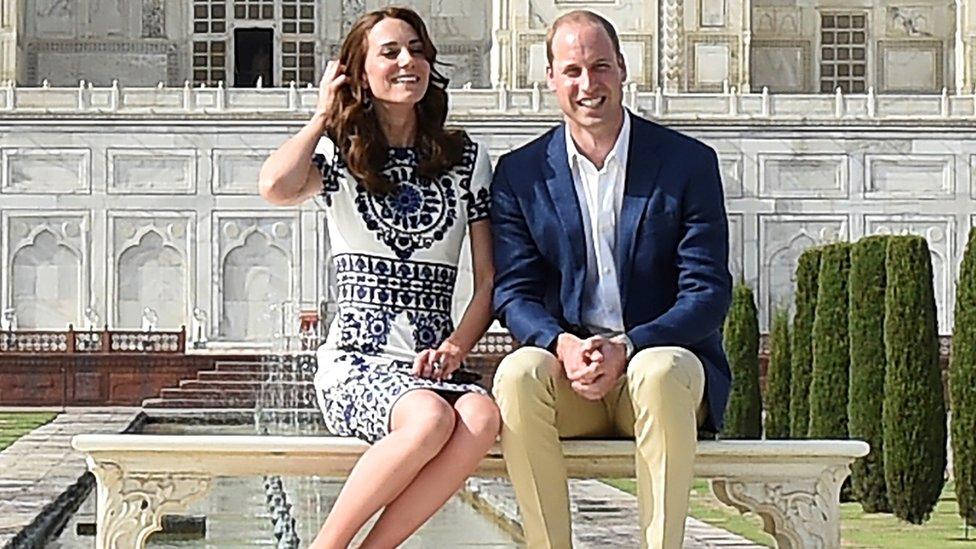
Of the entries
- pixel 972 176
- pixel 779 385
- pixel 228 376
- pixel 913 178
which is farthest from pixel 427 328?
pixel 972 176

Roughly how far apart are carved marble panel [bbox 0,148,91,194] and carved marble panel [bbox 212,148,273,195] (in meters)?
1.38

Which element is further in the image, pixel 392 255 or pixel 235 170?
pixel 235 170

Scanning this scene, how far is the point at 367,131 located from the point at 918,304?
576 centimetres

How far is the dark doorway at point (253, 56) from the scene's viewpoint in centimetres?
2694

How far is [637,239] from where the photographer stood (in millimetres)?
4723

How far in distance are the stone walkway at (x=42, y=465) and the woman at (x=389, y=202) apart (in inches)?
146

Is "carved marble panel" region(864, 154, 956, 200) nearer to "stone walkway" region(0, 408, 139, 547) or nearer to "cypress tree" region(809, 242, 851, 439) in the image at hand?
"stone walkway" region(0, 408, 139, 547)

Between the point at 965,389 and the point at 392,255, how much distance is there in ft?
17.0

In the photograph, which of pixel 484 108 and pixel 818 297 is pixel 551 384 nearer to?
pixel 818 297

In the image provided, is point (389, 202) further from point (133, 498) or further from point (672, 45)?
point (672, 45)

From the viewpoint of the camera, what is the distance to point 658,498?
174 inches

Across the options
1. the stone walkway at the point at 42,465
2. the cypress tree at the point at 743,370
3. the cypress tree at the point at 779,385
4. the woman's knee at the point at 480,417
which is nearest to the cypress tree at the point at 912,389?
the cypress tree at the point at 779,385

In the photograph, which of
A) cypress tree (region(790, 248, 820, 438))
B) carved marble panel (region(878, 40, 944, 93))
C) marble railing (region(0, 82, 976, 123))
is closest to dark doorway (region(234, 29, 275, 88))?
marble railing (region(0, 82, 976, 123))

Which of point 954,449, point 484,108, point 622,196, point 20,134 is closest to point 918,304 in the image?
point 954,449
